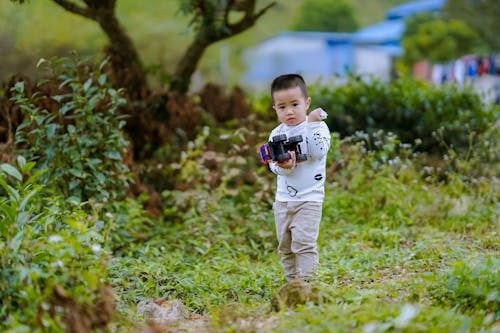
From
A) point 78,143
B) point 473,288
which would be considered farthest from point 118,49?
point 473,288

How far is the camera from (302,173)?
4.07m

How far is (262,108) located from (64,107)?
451 centimetres

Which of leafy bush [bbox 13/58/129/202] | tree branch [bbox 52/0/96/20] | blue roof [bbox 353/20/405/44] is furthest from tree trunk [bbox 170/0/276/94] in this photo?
blue roof [bbox 353/20/405/44]

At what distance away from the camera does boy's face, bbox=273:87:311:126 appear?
4027 millimetres

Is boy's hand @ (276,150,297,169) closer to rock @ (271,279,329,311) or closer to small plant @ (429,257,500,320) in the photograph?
rock @ (271,279,329,311)

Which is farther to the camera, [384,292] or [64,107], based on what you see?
[64,107]

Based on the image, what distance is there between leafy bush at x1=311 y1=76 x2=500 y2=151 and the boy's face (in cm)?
382

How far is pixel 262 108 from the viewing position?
Answer: 30.8 feet

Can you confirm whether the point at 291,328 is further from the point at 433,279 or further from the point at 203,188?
the point at 203,188

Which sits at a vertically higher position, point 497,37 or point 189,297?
point 497,37

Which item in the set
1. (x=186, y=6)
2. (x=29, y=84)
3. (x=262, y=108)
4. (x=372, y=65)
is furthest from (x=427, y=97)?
(x=372, y=65)

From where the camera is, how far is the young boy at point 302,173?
13.2 ft

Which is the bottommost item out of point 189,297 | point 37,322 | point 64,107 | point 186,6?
point 189,297

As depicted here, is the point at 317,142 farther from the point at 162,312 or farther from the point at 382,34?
the point at 382,34
